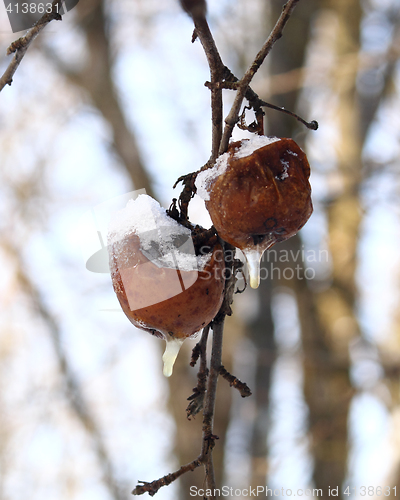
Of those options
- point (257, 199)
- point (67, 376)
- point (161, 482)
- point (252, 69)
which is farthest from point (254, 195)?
point (67, 376)

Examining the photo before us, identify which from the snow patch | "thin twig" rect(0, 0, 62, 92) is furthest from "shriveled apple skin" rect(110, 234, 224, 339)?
"thin twig" rect(0, 0, 62, 92)

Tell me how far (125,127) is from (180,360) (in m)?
1.59

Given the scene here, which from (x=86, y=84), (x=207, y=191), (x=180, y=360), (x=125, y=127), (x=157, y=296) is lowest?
(x=157, y=296)

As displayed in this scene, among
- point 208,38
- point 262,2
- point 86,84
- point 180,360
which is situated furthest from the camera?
point 86,84

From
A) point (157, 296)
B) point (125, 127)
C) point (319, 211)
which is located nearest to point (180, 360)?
point (319, 211)

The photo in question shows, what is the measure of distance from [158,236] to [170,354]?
0.15 meters

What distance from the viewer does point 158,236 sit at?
55 centimetres

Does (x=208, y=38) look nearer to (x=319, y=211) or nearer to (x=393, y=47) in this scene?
(x=319, y=211)

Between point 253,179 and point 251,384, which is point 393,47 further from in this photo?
point 253,179

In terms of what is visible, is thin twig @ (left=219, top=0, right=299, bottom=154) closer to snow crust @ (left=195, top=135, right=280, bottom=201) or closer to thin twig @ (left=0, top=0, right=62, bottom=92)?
snow crust @ (left=195, top=135, right=280, bottom=201)

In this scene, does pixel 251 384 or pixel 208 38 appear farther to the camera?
pixel 251 384

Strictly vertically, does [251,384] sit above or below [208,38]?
above

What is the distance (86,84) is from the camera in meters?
2.86

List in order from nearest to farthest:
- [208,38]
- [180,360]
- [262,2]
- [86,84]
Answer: [208,38]
[262,2]
[180,360]
[86,84]
